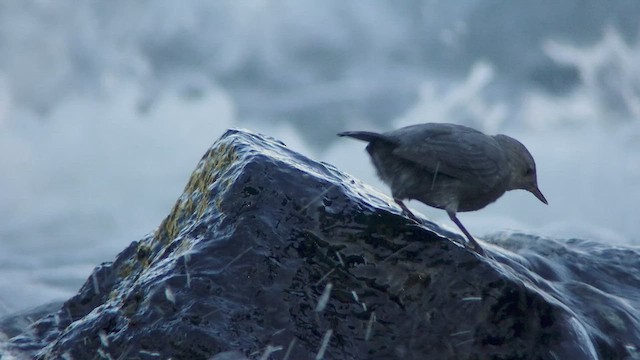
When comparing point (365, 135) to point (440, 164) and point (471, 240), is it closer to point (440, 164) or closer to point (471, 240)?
point (440, 164)

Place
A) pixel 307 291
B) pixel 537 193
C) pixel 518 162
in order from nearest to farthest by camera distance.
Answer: pixel 307 291 < pixel 518 162 < pixel 537 193

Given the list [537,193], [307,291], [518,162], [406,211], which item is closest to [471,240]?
[406,211]

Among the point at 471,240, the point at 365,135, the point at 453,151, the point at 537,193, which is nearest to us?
the point at 471,240

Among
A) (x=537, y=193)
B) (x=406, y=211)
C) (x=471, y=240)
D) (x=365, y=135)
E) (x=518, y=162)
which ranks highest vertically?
(x=365, y=135)

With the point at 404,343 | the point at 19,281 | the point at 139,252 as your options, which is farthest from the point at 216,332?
the point at 19,281

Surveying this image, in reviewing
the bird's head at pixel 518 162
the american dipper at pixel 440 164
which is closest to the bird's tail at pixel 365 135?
the american dipper at pixel 440 164

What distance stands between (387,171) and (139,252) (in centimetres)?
157

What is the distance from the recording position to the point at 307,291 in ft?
11.5

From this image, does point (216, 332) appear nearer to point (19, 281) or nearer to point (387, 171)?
point (387, 171)

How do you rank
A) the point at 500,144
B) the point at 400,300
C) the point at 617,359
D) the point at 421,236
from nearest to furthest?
the point at 400,300
the point at 421,236
the point at 617,359
the point at 500,144

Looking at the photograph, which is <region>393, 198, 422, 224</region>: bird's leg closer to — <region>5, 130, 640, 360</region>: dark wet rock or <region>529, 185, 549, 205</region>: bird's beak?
<region>5, 130, 640, 360</region>: dark wet rock

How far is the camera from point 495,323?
369 centimetres

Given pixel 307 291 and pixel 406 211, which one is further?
pixel 406 211

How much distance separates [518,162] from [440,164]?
822 millimetres
